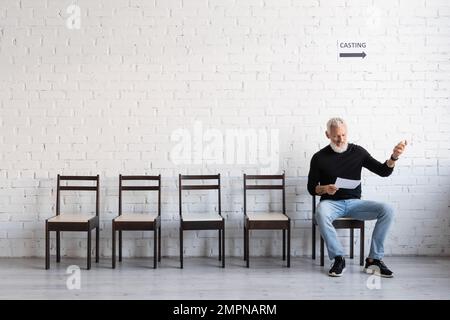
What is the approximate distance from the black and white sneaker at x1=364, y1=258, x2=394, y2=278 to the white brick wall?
2.62ft

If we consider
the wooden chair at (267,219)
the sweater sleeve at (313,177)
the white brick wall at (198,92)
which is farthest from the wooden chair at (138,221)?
the sweater sleeve at (313,177)

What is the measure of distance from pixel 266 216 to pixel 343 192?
711 mm

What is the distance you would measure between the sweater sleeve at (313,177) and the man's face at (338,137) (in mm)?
201

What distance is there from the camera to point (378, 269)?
423cm

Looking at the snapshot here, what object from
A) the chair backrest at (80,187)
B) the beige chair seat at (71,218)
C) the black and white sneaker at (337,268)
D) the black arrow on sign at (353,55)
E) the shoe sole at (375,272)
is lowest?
the shoe sole at (375,272)

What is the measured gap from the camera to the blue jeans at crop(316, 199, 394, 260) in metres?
4.26

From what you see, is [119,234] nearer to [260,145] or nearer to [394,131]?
[260,145]

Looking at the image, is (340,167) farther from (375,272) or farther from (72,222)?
(72,222)

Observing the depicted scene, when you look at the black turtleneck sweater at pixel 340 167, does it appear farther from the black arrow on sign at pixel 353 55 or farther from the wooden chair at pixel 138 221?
the wooden chair at pixel 138 221

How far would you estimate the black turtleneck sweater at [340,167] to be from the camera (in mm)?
4496

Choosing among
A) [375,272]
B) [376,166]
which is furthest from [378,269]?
[376,166]

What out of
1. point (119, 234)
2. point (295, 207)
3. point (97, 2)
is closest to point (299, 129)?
point (295, 207)

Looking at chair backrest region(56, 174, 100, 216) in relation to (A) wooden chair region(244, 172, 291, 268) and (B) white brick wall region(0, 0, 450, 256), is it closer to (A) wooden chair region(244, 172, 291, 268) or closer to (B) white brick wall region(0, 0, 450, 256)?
(B) white brick wall region(0, 0, 450, 256)

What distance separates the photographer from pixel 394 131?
16.1 ft
